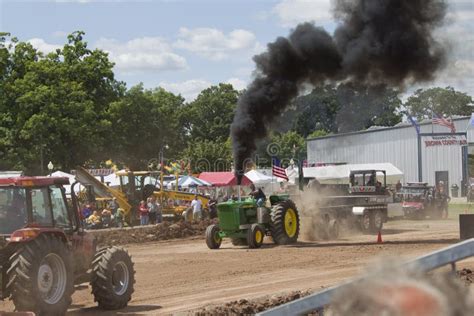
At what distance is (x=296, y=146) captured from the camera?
94625 mm

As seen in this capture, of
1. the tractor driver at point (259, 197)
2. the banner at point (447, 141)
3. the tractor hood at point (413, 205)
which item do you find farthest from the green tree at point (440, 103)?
the tractor driver at point (259, 197)

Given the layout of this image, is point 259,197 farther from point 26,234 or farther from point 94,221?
point 26,234

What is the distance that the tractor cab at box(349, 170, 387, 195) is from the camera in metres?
29.7

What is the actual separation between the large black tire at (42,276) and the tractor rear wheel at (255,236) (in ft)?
38.8

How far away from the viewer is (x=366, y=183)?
1213 inches

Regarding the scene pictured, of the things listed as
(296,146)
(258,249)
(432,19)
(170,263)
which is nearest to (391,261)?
(170,263)

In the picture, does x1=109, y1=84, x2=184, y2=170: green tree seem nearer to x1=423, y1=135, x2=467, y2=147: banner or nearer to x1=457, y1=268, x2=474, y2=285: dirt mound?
x1=423, y1=135, x2=467, y2=147: banner

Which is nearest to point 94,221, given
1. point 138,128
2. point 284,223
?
point 284,223

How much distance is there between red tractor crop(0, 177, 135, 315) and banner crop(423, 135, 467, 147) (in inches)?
2034

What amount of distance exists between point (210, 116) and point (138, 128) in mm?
41684

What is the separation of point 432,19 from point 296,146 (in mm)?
70736

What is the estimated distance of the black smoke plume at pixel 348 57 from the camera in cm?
2405

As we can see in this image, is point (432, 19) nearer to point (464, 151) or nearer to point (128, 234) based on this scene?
point (128, 234)

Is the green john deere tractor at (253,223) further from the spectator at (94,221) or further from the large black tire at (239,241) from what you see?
the spectator at (94,221)
